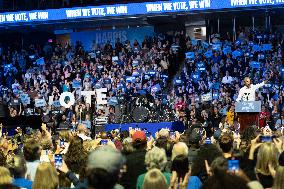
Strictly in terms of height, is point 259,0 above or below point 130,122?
above

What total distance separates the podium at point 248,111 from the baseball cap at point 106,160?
1291 cm

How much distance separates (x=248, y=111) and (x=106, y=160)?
13.2 meters

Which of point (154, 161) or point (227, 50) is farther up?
point (227, 50)

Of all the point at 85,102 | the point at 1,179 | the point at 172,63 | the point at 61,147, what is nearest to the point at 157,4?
the point at 172,63

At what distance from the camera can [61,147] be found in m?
10.2

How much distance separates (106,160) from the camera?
17.4ft

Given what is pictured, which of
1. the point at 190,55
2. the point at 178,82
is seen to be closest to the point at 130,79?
the point at 178,82

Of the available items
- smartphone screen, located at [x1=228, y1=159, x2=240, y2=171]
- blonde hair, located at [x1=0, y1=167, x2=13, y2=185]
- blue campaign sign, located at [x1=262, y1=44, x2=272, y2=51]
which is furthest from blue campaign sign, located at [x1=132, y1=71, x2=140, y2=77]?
smartphone screen, located at [x1=228, y1=159, x2=240, y2=171]

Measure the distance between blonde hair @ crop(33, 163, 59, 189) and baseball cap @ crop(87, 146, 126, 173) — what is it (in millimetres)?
1750

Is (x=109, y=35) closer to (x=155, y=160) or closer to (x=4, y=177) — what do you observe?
(x=155, y=160)

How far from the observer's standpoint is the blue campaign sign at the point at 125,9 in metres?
30.3

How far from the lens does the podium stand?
713 inches

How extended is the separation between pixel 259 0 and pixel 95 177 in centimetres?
2518

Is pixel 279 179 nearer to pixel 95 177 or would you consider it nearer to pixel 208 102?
pixel 95 177
